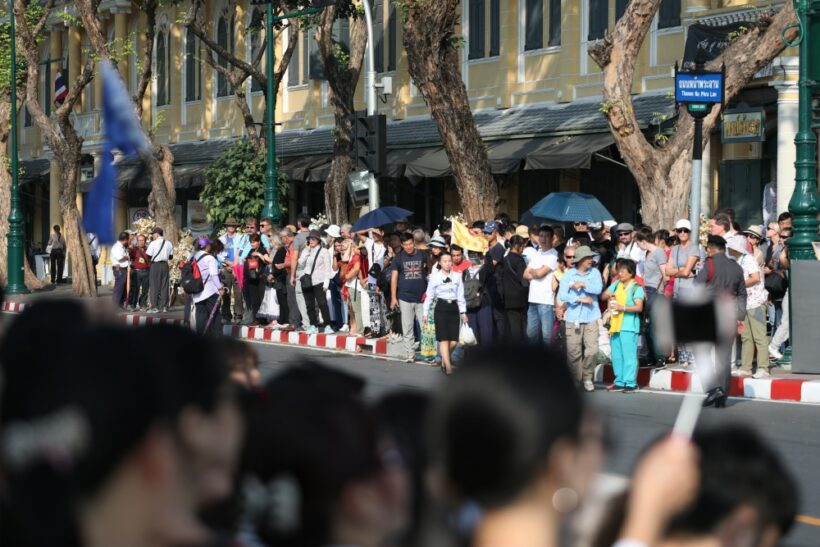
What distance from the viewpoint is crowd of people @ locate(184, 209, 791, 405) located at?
50.5 feet

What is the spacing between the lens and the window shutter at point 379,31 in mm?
32875

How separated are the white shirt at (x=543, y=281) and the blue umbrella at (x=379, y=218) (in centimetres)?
560

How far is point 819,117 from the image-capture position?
16.9m

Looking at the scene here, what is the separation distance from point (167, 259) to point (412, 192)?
6.58m

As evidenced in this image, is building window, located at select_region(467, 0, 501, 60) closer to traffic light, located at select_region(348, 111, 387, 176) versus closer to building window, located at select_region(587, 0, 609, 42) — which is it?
building window, located at select_region(587, 0, 609, 42)

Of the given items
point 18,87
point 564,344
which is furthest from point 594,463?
point 18,87

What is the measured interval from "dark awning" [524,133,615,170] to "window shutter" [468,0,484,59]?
16.6 ft

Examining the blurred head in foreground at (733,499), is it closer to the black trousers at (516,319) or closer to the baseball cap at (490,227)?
the black trousers at (516,319)

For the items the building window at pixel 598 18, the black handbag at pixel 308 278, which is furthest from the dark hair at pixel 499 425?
the building window at pixel 598 18

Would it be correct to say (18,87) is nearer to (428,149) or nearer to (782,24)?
(428,149)

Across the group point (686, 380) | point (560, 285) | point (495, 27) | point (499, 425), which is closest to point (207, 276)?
point (560, 285)

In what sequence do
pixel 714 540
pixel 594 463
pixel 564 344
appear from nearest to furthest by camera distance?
pixel 594 463 → pixel 714 540 → pixel 564 344

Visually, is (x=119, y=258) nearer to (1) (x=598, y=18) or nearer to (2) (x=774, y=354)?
(1) (x=598, y=18)

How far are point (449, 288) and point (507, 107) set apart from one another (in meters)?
12.6
